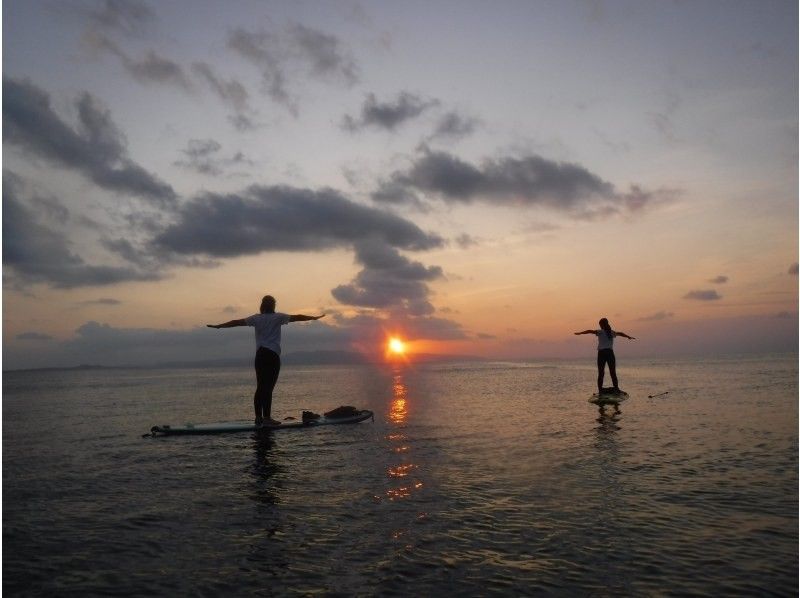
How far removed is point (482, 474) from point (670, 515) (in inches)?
156

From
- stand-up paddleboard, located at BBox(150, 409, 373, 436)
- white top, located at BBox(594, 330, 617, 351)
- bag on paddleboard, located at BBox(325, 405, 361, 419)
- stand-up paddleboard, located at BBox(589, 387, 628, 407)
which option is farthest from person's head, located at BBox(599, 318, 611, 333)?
stand-up paddleboard, located at BBox(150, 409, 373, 436)

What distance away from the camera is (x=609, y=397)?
28.8m

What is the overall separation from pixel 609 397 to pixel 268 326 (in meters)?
19.6

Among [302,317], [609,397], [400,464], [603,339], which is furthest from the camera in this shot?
[603,339]

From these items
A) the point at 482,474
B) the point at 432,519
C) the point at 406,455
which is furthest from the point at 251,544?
the point at 406,455

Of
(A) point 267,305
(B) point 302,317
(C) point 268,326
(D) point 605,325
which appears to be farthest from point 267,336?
(D) point 605,325

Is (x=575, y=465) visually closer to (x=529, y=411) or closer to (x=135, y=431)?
(x=529, y=411)

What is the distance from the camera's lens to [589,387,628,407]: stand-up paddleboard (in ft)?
92.5

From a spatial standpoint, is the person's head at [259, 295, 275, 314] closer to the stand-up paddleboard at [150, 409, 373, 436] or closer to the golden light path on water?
the stand-up paddleboard at [150, 409, 373, 436]

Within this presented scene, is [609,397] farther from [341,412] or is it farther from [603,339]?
[341,412]

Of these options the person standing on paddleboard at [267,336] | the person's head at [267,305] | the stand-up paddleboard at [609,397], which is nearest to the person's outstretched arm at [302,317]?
the person standing on paddleboard at [267,336]

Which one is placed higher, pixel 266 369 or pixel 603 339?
pixel 603 339

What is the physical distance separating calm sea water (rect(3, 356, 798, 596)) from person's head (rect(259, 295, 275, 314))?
412cm

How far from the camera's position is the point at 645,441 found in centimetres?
1565
